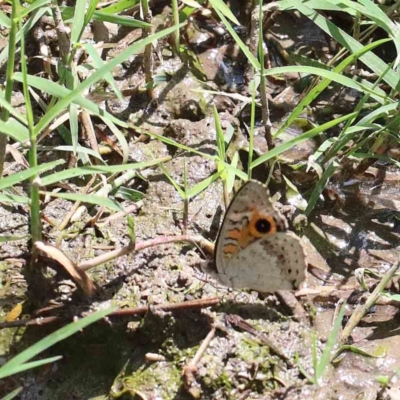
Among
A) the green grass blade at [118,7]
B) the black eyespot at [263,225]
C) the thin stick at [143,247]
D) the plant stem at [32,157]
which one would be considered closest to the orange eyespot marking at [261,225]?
the black eyespot at [263,225]

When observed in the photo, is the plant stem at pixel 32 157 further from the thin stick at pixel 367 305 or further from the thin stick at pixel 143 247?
the thin stick at pixel 367 305

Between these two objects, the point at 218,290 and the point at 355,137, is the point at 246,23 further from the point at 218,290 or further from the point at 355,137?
the point at 218,290

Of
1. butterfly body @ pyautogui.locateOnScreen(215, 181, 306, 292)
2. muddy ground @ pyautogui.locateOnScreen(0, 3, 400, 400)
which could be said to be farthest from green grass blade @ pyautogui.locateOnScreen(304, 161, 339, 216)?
butterfly body @ pyautogui.locateOnScreen(215, 181, 306, 292)

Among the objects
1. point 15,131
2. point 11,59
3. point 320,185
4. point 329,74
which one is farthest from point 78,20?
point 320,185

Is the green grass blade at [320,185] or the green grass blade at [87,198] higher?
the green grass blade at [87,198]

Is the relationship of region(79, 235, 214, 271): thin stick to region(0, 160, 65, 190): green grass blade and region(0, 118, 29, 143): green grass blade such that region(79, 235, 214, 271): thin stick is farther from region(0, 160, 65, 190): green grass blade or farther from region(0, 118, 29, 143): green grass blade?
region(0, 118, 29, 143): green grass blade
